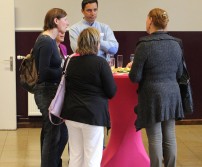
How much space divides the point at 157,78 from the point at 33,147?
2192 millimetres

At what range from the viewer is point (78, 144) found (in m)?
2.81

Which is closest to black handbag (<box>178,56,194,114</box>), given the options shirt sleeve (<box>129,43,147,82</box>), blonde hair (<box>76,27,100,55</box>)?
shirt sleeve (<box>129,43,147,82</box>)

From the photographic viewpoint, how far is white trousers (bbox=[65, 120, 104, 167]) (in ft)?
8.92

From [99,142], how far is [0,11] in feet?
9.97

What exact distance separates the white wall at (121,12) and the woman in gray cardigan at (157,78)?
2493 mm

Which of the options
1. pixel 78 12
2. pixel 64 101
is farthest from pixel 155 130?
pixel 78 12

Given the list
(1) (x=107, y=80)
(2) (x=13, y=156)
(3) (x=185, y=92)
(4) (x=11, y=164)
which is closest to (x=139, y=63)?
(1) (x=107, y=80)

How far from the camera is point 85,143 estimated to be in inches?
109

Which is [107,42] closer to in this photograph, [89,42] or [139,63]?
[139,63]

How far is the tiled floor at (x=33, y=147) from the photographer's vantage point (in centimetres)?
398

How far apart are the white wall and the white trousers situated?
284 cm

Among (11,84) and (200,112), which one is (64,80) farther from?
(200,112)

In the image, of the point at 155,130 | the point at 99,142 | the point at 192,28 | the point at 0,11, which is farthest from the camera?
the point at 192,28

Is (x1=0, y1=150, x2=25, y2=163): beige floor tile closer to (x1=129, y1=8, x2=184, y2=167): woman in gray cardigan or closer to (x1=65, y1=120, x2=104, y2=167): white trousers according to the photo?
(x1=65, y1=120, x2=104, y2=167): white trousers
